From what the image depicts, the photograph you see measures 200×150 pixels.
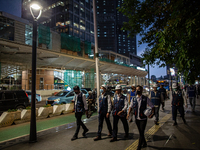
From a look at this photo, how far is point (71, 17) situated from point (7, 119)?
65.9m

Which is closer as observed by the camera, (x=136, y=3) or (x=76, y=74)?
(x=136, y=3)

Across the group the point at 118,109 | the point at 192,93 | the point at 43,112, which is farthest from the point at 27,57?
the point at 192,93

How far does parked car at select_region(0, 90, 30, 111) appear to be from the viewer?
31.7 ft

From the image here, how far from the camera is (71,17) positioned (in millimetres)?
67188

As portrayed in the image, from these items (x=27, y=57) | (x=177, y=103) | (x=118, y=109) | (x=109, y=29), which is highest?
(x=109, y=29)

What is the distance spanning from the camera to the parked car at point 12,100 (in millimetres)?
9672

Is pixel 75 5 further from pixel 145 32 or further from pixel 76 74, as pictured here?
pixel 145 32

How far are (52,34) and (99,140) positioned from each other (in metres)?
17.8

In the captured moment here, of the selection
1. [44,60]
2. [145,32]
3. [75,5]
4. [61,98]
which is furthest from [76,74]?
[75,5]

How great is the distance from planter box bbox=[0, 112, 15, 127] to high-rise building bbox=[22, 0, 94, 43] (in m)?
61.7

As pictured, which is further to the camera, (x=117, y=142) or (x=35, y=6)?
(x=35, y=6)

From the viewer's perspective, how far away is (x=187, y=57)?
4855 millimetres

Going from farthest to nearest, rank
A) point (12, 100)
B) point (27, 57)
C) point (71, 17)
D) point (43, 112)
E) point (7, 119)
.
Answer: point (71, 17), point (27, 57), point (12, 100), point (43, 112), point (7, 119)

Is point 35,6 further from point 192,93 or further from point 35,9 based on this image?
point 192,93
